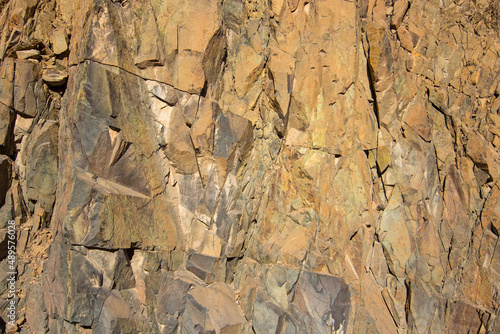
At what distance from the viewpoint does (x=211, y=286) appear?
18.4 feet

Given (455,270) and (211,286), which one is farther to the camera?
(455,270)

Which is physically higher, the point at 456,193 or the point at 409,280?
the point at 456,193

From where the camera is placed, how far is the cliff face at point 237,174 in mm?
5133

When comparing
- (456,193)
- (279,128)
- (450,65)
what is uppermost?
(450,65)

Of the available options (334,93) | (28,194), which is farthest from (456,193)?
(28,194)

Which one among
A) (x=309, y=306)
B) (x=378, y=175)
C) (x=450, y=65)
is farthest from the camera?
(x=450, y=65)

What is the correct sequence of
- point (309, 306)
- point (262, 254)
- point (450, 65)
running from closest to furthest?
1. point (309, 306)
2. point (262, 254)
3. point (450, 65)

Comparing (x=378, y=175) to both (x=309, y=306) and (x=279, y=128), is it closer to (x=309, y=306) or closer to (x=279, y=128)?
(x=279, y=128)

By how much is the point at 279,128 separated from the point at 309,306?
303 cm

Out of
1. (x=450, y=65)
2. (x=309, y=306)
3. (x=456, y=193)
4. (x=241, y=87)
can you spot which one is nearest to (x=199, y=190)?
(x=241, y=87)

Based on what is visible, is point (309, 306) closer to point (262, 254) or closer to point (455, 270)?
point (262, 254)

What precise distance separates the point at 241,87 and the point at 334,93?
66.0 inches

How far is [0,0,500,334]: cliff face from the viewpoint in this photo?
16.8ft

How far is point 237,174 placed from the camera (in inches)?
233
